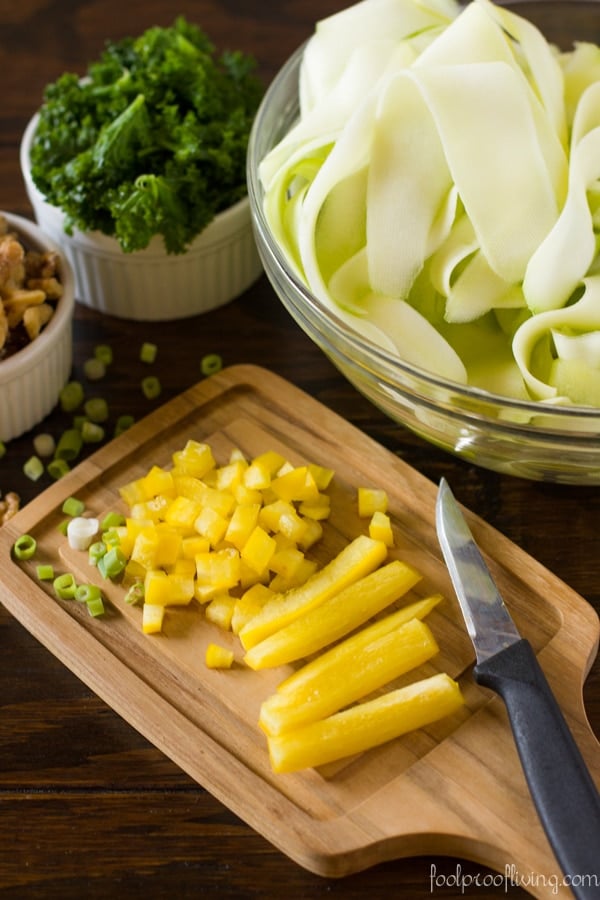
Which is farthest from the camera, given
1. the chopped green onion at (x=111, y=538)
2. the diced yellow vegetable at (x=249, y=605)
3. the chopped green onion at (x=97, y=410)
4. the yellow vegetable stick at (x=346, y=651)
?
the chopped green onion at (x=97, y=410)

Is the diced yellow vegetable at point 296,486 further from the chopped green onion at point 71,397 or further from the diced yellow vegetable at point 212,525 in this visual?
the chopped green onion at point 71,397

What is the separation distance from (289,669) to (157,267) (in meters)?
1.01

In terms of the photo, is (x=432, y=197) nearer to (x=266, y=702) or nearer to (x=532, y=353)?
(x=532, y=353)

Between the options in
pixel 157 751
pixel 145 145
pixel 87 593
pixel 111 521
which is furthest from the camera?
pixel 145 145

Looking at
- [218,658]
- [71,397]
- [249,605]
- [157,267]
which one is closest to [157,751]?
[218,658]

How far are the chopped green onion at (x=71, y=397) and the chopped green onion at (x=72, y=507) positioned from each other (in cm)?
32

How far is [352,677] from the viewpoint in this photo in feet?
5.97

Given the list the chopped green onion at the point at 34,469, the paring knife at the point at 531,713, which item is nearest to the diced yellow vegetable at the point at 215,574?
the paring knife at the point at 531,713

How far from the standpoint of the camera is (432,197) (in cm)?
198

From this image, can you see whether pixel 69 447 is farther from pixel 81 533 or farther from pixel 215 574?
pixel 215 574

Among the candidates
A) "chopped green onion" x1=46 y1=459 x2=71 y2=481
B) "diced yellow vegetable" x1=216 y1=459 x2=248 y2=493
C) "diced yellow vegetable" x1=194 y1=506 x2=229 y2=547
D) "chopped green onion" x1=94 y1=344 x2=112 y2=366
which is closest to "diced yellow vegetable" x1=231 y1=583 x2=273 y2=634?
"diced yellow vegetable" x1=194 y1=506 x2=229 y2=547

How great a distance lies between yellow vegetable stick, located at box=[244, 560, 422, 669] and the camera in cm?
187

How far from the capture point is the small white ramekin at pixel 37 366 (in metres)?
2.21

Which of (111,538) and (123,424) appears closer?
(111,538)
